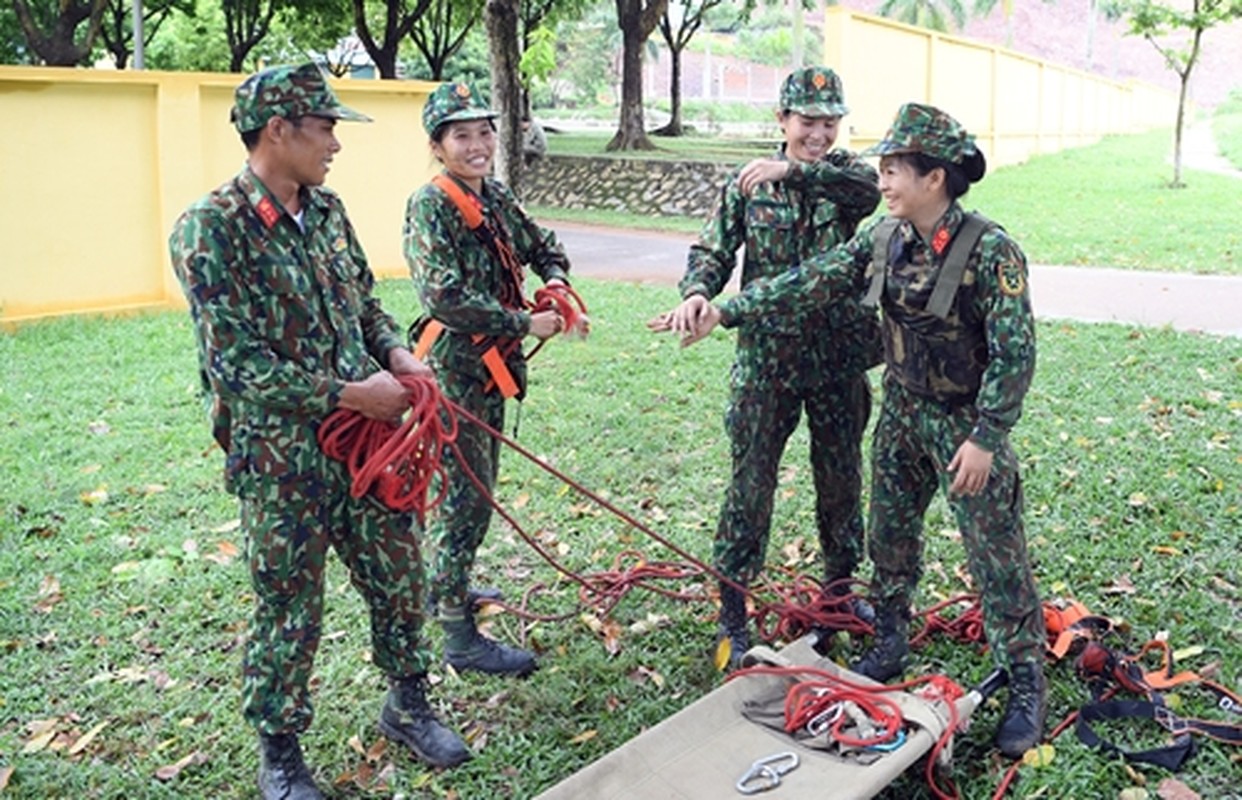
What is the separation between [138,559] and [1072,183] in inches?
739

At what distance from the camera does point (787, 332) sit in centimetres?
412

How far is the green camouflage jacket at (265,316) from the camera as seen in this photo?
314cm

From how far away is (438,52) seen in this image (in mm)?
29688

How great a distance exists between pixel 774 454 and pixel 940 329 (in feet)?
2.93

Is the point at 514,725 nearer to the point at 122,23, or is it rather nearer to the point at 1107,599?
the point at 1107,599

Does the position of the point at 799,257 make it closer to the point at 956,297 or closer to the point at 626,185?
the point at 956,297

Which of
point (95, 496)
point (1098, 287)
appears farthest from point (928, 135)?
point (1098, 287)

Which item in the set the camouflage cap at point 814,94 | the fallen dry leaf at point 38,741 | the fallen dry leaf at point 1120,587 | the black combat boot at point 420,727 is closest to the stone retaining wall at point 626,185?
the fallen dry leaf at point 1120,587

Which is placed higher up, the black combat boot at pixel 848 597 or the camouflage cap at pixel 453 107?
the camouflage cap at pixel 453 107

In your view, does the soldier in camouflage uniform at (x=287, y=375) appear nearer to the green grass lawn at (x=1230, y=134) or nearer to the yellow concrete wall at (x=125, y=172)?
the yellow concrete wall at (x=125, y=172)

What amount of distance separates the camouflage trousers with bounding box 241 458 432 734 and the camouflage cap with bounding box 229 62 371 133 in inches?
37.7

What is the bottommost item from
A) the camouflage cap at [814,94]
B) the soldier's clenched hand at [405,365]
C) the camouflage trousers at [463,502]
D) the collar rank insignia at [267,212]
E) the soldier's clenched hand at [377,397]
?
the camouflage trousers at [463,502]

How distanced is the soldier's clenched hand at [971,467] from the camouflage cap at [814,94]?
1220 mm

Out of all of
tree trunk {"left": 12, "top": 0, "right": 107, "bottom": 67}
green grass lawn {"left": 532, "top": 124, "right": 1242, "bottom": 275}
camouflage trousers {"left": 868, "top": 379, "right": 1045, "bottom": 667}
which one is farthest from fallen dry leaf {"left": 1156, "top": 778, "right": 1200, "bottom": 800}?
tree trunk {"left": 12, "top": 0, "right": 107, "bottom": 67}
